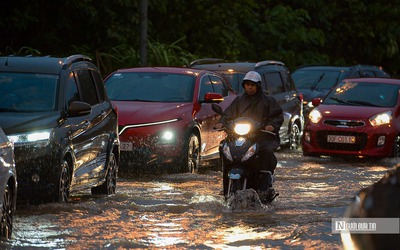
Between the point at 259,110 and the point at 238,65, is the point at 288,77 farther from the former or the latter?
the point at 259,110

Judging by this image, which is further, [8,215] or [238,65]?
[238,65]

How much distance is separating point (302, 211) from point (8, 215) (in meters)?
4.04

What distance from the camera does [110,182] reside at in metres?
15.7

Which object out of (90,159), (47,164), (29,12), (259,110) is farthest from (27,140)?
(29,12)

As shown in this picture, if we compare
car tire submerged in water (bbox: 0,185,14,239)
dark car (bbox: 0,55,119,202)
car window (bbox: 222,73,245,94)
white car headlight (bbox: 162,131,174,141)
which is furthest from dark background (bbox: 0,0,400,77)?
car tire submerged in water (bbox: 0,185,14,239)

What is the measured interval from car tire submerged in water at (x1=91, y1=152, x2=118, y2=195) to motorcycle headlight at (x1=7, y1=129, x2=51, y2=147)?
246cm

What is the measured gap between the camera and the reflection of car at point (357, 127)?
22.3 meters

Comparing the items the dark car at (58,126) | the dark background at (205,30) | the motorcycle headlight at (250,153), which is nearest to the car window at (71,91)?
the dark car at (58,126)

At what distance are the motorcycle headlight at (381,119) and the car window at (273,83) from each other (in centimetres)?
227

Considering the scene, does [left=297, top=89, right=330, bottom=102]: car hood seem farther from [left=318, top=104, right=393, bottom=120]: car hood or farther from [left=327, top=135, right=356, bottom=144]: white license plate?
[left=327, top=135, right=356, bottom=144]: white license plate

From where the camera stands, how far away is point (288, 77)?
25.6m

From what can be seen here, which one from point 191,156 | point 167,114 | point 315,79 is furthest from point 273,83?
point 315,79

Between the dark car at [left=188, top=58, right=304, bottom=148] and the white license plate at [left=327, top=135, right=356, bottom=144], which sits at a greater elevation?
the dark car at [left=188, top=58, right=304, bottom=148]

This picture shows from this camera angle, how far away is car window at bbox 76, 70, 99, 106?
15.0 m
